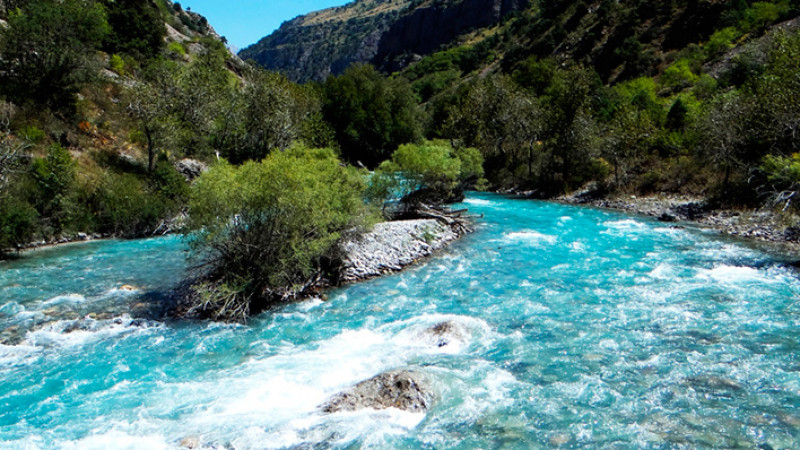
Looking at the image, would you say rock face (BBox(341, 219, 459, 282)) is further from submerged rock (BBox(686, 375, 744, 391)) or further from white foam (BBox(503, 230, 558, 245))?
submerged rock (BBox(686, 375, 744, 391))

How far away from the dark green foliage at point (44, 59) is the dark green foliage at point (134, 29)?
23.1 metres

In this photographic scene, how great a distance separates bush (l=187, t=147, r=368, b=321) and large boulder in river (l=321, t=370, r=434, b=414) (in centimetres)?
654

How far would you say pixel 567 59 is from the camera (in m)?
95.8

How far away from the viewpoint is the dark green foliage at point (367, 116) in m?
69.8

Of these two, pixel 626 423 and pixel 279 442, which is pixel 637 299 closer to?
pixel 626 423

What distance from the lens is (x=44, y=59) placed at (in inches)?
1385

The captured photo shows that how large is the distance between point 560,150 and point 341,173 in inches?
1288

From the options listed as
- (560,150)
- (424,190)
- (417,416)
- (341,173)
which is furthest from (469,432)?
(560,150)

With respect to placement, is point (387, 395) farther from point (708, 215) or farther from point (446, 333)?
point (708, 215)

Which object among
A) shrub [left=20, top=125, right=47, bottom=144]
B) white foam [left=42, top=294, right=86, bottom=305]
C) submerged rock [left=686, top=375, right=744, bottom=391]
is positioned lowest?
submerged rock [left=686, top=375, right=744, bottom=391]

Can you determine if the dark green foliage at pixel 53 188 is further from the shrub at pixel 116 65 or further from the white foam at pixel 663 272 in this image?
the white foam at pixel 663 272

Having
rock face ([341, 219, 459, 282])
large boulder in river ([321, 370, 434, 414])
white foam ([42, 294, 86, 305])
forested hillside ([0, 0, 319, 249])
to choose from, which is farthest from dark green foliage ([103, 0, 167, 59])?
large boulder in river ([321, 370, 434, 414])

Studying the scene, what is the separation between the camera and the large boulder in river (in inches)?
430

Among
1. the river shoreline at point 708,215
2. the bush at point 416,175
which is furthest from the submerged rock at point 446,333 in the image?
the river shoreline at point 708,215
